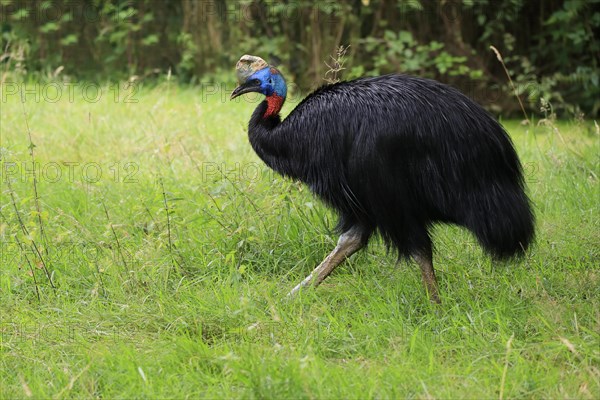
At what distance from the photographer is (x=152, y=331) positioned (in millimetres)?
3771

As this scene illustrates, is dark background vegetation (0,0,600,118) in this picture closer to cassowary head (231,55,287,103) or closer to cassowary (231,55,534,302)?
cassowary head (231,55,287,103)

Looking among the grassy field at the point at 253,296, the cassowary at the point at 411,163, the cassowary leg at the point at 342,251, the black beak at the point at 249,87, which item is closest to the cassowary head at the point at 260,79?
the black beak at the point at 249,87

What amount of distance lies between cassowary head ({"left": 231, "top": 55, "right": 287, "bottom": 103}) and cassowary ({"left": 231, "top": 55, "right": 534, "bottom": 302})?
0.21 meters

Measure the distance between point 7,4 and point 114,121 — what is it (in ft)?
8.84

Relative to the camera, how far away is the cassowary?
371 cm

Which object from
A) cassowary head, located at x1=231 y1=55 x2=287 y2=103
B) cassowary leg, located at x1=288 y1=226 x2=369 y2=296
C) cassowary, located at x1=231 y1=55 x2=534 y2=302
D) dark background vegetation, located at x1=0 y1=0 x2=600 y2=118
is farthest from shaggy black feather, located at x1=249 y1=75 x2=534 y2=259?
dark background vegetation, located at x1=0 y1=0 x2=600 y2=118

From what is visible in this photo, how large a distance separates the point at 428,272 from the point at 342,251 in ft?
1.34

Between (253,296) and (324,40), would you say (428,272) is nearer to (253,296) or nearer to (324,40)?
(253,296)

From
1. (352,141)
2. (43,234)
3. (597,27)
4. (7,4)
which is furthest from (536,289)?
(7,4)

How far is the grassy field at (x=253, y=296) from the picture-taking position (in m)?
3.22

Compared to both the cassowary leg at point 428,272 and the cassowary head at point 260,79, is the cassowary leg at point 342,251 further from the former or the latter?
the cassowary head at point 260,79

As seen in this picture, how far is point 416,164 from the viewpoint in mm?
3736

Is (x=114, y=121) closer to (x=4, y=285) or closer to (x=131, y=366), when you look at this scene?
(x=4, y=285)

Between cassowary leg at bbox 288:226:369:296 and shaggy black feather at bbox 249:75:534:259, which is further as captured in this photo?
cassowary leg at bbox 288:226:369:296
